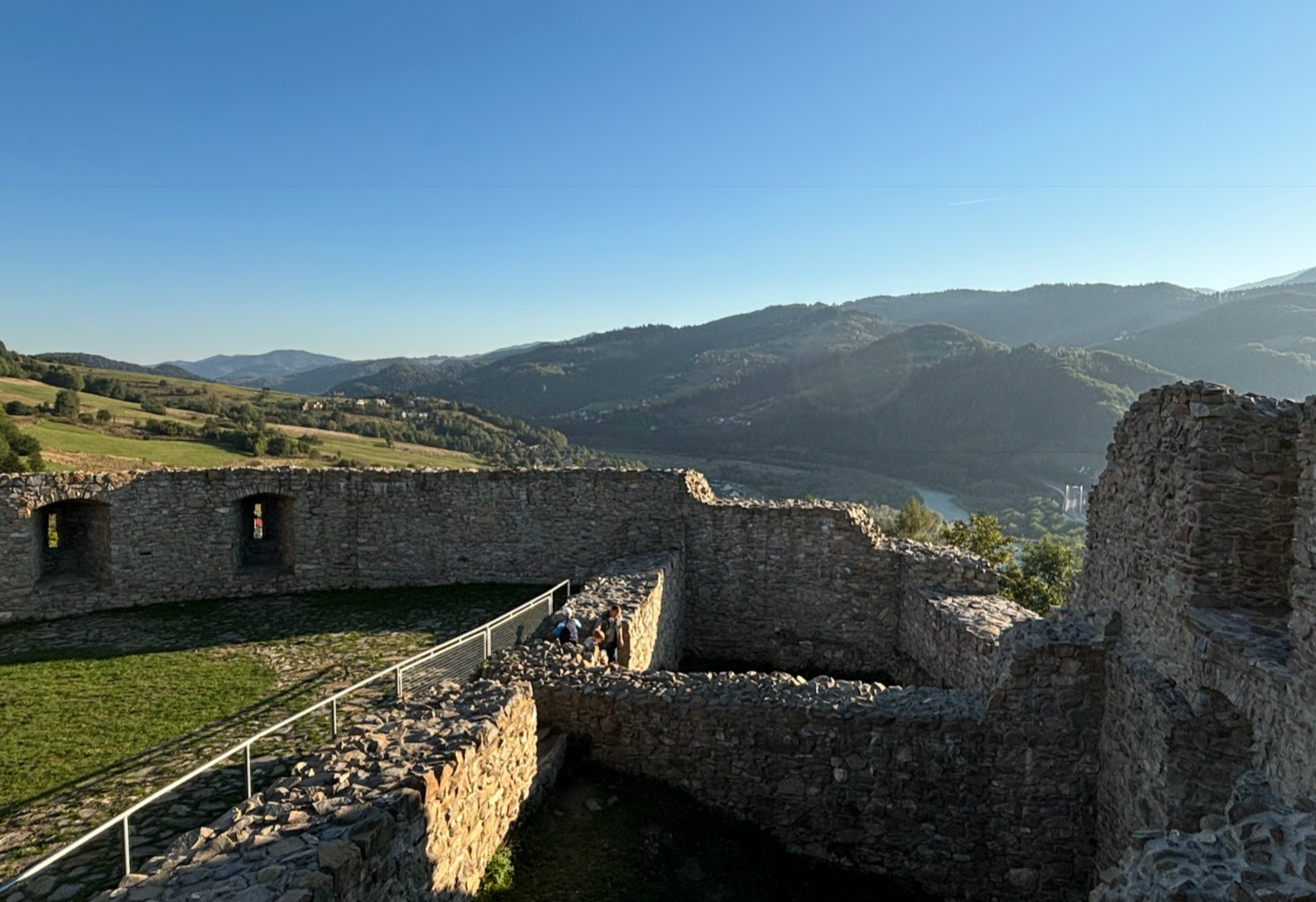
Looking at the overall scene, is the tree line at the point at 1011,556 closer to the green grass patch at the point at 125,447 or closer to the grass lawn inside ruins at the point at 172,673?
the grass lawn inside ruins at the point at 172,673

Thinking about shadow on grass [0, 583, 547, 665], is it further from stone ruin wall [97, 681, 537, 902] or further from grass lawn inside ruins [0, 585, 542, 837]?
stone ruin wall [97, 681, 537, 902]

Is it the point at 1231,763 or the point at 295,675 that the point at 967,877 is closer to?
the point at 1231,763

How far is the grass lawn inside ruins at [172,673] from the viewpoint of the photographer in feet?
25.0

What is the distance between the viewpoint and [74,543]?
14.6m

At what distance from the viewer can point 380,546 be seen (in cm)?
1534

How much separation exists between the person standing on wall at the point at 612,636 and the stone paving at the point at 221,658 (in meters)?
3.18

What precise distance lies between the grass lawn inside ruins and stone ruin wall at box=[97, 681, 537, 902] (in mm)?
3091

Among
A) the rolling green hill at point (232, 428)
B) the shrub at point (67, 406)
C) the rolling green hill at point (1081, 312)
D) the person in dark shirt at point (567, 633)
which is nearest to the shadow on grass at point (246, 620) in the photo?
the person in dark shirt at point (567, 633)

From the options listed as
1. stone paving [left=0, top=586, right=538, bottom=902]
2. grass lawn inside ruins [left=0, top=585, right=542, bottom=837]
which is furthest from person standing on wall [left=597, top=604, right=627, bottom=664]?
grass lawn inside ruins [left=0, top=585, right=542, bottom=837]

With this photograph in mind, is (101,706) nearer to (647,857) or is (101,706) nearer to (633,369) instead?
(647,857)

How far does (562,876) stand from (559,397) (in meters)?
149

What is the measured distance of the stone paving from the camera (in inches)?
246

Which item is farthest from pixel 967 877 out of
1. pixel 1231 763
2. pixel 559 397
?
pixel 559 397

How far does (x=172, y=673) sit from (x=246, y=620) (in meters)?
2.72
